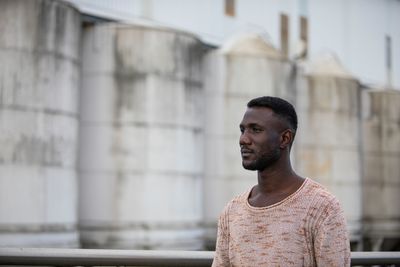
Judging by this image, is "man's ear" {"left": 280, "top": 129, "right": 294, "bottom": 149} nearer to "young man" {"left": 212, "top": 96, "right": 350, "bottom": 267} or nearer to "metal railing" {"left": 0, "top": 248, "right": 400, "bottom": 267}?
"young man" {"left": 212, "top": 96, "right": 350, "bottom": 267}

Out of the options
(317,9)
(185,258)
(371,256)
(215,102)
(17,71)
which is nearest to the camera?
(185,258)

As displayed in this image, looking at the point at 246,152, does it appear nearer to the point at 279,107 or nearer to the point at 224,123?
the point at 279,107

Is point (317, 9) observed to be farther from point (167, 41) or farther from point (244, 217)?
point (244, 217)

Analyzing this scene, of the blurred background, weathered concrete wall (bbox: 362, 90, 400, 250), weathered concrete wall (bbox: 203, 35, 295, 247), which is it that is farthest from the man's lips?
weathered concrete wall (bbox: 362, 90, 400, 250)

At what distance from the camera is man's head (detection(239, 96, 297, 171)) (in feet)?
11.6

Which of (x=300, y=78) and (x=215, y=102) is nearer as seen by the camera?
(x=215, y=102)

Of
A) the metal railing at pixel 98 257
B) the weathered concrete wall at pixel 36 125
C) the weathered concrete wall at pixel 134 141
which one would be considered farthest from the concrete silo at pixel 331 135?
the metal railing at pixel 98 257

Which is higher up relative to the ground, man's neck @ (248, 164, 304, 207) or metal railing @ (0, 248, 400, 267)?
man's neck @ (248, 164, 304, 207)

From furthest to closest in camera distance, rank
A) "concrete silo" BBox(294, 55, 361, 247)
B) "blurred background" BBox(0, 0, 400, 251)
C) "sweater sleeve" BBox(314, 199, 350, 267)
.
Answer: "concrete silo" BBox(294, 55, 361, 247) < "blurred background" BBox(0, 0, 400, 251) < "sweater sleeve" BBox(314, 199, 350, 267)

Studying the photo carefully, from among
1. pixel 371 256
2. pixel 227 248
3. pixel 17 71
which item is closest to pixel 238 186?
pixel 17 71

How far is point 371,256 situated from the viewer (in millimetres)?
5605

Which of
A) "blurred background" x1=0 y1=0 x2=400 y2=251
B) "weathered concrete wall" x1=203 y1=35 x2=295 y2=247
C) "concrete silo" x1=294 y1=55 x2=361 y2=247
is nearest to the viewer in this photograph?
"blurred background" x1=0 y1=0 x2=400 y2=251

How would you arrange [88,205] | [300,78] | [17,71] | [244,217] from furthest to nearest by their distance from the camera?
1. [300,78]
2. [88,205]
3. [17,71]
4. [244,217]

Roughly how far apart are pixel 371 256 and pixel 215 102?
20.7 m
